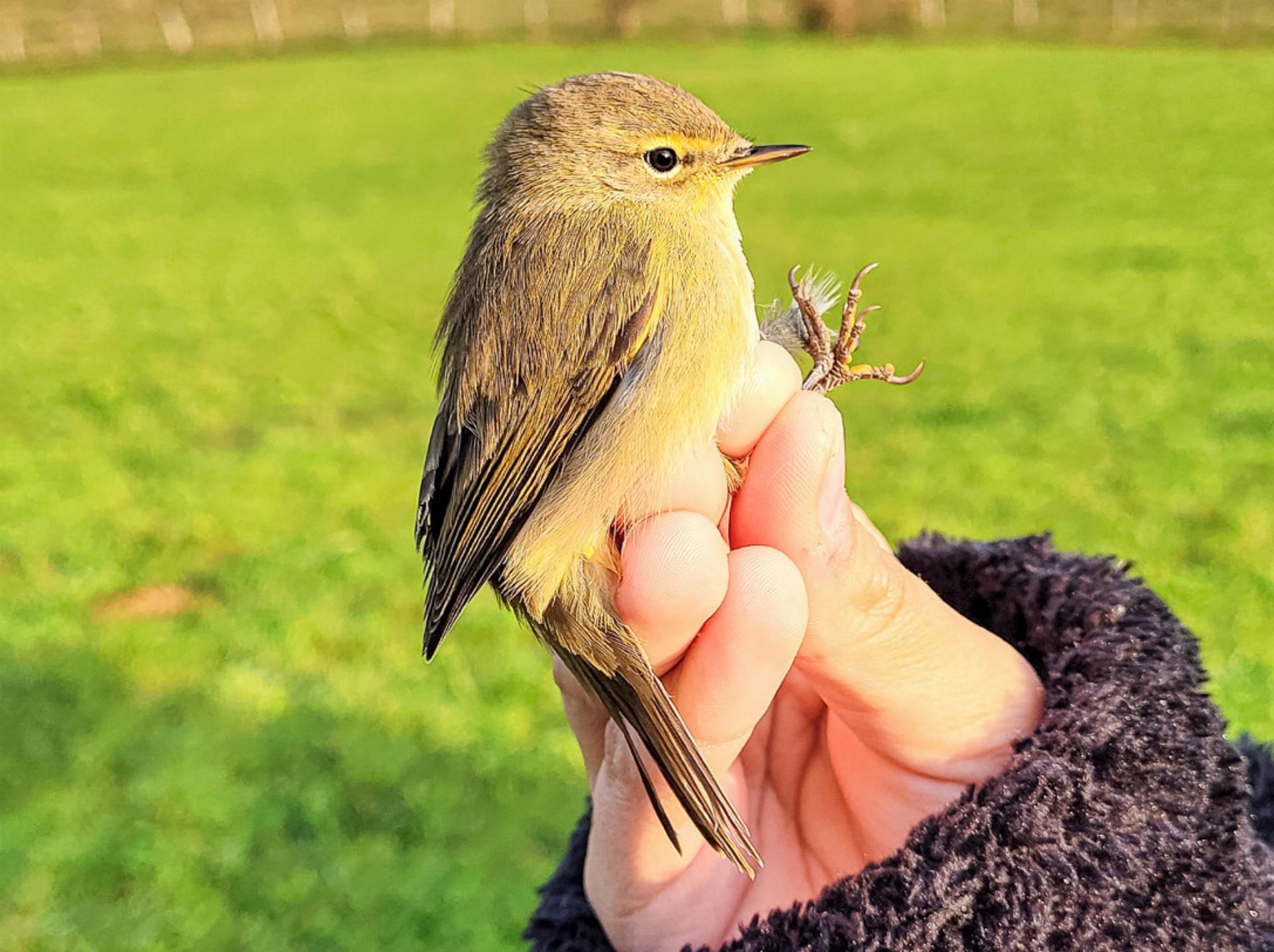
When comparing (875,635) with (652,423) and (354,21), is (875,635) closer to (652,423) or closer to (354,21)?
(652,423)

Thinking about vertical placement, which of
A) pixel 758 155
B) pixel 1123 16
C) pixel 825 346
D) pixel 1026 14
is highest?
pixel 758 155

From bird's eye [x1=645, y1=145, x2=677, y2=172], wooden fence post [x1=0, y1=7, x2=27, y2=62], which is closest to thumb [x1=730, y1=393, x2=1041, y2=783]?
bird's eye [x1=645, y1=145, x2=677, y2=172]

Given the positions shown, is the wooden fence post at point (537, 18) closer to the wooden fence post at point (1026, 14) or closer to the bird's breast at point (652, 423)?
the wooden fence post at point (1026, 14)

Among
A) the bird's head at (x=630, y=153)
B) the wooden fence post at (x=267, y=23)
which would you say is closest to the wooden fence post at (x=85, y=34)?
the wooden fence post at (x=267, y=23)

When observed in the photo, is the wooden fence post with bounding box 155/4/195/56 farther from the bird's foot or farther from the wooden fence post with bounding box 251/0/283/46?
the bird's foot

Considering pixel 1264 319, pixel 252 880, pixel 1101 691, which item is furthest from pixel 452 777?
pixel 1264 319

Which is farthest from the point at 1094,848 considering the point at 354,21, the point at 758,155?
the point at 354,21
